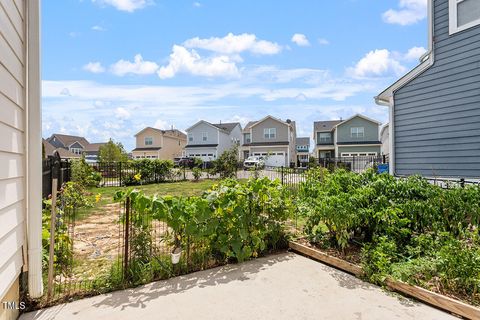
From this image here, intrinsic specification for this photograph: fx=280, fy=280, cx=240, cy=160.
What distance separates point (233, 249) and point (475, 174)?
6024 millimetres

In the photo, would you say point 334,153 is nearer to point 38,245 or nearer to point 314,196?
point 314,196

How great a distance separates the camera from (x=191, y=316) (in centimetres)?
265

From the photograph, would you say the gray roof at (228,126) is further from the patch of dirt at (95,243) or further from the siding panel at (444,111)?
the patch of dirt at (95,243)

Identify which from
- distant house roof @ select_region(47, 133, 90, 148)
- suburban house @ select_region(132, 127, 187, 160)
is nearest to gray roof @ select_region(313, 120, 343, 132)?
suburban house @ select_region(132, 127, 187, 160)

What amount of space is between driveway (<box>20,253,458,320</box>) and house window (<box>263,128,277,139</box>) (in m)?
30.7

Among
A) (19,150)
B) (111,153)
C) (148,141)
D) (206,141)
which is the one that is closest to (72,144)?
(148,141)

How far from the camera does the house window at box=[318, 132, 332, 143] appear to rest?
3512 cm

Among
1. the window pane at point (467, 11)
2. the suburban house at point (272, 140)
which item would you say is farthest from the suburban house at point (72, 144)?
the window pane at point (467, 11)

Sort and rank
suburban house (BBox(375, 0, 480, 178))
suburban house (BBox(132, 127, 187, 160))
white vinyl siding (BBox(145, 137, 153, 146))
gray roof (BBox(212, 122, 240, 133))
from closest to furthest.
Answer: suburban house (BBox(375, 0, 480, 178)) < suburban house (BBox(132, 127, 187, 160)) < gray roof (BBox(212, 122, 240, 133)) < white vinyl siding (BBox(145, 137, 153, 146))

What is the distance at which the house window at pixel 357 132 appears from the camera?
31.2 m

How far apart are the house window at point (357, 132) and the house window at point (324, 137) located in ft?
12.7

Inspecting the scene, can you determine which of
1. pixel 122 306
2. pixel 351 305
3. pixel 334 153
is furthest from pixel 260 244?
pixel 334 153

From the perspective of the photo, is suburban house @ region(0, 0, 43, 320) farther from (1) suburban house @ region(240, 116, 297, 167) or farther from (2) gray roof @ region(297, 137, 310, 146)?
(2) gray roof @ region(297, 137, 310, 146)

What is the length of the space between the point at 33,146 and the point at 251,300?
2.66m
